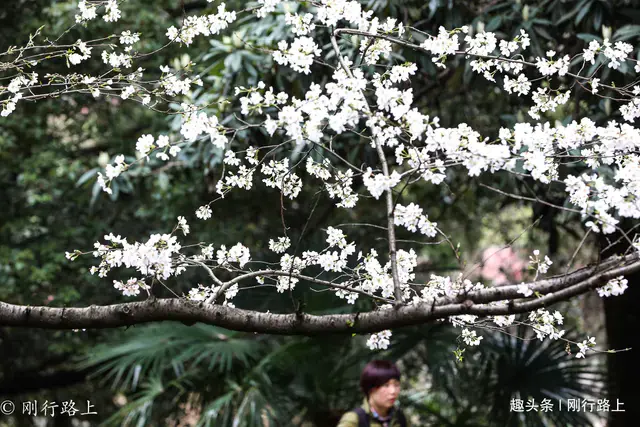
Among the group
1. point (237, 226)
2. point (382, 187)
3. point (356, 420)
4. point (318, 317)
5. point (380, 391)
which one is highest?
point (237, 226)

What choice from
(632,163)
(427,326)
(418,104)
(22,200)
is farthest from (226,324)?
(22,200)

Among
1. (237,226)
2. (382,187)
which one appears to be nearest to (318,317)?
(382,187)

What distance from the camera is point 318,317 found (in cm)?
178

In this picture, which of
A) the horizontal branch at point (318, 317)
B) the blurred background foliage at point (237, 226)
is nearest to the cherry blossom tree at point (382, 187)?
the horizontal branch at point (318, 317)

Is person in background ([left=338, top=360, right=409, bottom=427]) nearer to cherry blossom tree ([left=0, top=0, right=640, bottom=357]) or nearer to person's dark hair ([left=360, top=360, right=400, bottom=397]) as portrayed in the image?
person's dark hair ([left=360, top=360, right=400, bottom=397])

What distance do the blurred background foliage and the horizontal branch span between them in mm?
1473

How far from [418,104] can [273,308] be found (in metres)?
1.78

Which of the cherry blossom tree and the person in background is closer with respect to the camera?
the cherry blossom tree

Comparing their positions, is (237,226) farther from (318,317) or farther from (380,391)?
(318,317)

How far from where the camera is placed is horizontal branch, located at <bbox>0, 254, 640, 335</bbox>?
1524 mm

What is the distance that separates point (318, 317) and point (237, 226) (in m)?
3.73

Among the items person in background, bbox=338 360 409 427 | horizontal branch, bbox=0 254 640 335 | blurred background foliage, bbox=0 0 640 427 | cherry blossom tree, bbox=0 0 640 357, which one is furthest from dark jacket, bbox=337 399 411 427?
horizontal branch, bbox=0 254 640 335

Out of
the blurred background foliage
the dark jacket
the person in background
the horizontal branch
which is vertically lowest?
the dark jacket

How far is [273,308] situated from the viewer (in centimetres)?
431
